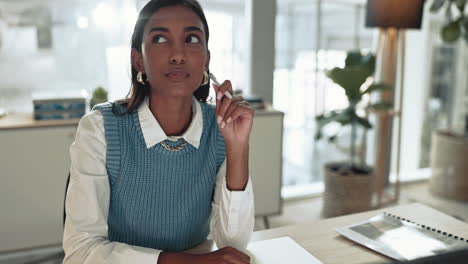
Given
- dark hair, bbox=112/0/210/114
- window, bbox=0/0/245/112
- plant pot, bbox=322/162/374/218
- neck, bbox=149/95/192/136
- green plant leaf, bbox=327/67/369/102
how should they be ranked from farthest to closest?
plant pot, bbox=322/162/374/218, green plant leaf, bbox=327/67/369/102, window, bbox=0/0/245/112, neck, bbox=149/95/192/136, dark hair, bbox=112/0/210/114

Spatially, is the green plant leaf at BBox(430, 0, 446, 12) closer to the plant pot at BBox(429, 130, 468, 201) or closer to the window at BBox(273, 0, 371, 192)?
the window at BBox(273, 0, 371, 192)

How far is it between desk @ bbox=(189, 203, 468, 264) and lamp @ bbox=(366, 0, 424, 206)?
1853 mm

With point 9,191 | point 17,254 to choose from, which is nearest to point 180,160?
point 9,191

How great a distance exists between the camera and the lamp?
2.89m

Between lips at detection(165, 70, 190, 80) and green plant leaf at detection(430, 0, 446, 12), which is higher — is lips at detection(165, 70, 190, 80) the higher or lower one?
the lower one

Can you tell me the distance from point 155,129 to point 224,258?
38cm

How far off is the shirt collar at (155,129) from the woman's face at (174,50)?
0.13m

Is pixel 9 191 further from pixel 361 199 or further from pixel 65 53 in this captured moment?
pixel 361 199

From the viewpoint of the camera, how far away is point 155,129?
Answer: 115cm

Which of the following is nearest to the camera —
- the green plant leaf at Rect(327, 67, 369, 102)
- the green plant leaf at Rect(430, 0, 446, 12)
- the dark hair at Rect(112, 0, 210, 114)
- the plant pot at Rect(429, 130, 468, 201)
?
the dark hair at Rect(112, 0, 210, 114)

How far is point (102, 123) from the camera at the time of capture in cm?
112

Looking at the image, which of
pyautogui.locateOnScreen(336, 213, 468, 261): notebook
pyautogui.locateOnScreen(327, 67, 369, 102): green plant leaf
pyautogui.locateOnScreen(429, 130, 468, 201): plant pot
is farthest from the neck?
pyautogui.locateOnScreen(429, 130, 468, 201): plant pot

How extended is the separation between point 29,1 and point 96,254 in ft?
7.07

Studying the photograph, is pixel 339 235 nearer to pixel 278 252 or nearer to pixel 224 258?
pixel 278 252
